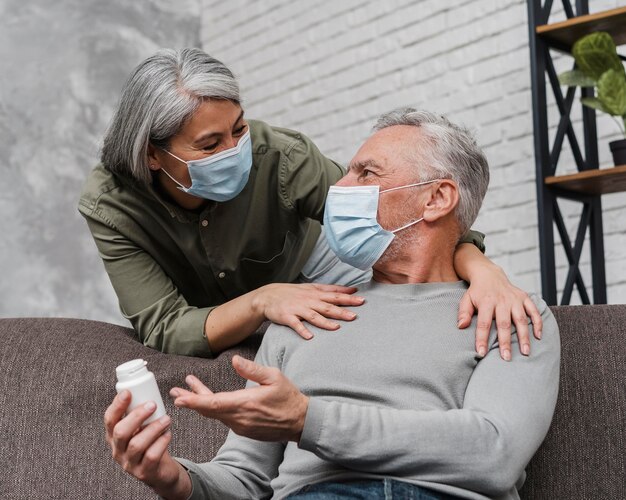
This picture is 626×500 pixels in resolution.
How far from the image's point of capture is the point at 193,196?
191 centimetres

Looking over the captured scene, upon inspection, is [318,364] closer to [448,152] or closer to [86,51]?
[448,152]

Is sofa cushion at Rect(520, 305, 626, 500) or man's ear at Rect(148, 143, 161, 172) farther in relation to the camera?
man's ear at Rect(148, 143, 161, 172)

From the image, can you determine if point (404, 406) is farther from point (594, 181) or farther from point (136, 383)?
point (594, 181)

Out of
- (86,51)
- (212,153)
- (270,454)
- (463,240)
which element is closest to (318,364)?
(270,454)

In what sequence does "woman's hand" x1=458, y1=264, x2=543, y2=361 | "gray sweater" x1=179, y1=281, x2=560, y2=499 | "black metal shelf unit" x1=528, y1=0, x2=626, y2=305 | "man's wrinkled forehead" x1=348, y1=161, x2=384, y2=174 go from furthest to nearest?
"black metal shelf unit" x1=528, y1=0, x2=626, y2=305 → "man's wrinkled forehead" x1=348, y1=161, x2=384, y2=174 → "woman's hand" x1=458, y1=264, x2=543, y2=361 → "gray sweater" x1=179, y1=281, x2=560, y2=499

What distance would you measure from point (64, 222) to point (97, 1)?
41.8 inches

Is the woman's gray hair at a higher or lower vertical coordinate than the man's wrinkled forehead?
higher

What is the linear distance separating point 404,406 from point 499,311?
0.21m

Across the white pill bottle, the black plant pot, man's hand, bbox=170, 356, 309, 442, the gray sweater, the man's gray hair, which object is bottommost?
the black plant pot

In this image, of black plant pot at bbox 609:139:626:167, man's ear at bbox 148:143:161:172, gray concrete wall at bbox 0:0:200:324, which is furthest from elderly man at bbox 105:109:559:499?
gray concrete wall at bbox 0:0:200:324

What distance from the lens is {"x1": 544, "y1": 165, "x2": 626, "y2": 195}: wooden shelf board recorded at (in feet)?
8.96

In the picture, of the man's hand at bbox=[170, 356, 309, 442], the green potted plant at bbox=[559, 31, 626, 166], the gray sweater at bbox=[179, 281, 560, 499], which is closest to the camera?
the man's hand at bbox=[170, 356, 309, 442]

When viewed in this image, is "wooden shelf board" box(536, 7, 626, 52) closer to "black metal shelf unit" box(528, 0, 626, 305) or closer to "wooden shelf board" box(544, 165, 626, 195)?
"black metal shelf unit" box(528, 0, 626, 305)

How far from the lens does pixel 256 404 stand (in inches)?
42.3
